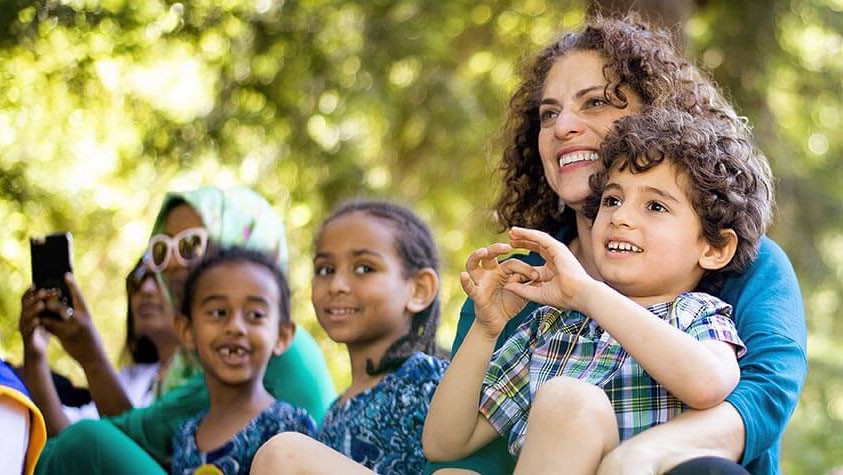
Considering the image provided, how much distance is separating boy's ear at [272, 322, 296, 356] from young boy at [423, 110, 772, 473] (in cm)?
126

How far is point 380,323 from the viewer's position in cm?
350

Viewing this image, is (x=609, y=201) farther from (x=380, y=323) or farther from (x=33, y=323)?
(x=33, y=323)

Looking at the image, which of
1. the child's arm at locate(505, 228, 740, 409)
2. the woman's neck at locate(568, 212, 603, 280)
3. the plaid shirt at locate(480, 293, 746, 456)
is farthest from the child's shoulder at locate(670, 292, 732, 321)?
the woman's neck at locate(568, 212, 603, 280)

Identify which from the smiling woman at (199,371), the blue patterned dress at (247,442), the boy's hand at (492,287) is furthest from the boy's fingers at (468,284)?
the smiling woman at (199,371)

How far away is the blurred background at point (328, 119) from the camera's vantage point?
5.28 metres

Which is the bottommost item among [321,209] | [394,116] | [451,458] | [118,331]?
[451,458]

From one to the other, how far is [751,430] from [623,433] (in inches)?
10.0

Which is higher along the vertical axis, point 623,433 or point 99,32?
point 99,32

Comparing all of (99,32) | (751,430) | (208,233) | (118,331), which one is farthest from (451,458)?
(118,331)

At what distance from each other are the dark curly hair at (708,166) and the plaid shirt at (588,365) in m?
0.17

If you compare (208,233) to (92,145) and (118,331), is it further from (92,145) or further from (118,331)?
(118,331)

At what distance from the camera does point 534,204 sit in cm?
329

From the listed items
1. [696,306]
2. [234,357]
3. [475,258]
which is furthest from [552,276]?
[234,357]

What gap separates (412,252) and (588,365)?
118 cm
